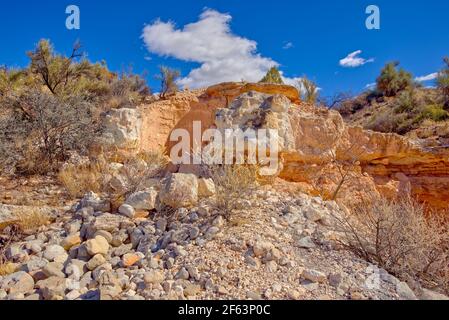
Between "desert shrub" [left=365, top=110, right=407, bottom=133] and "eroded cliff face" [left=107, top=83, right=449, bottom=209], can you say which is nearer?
"eroded cliff face" [left=107, top=83, right=449, bottom=209]

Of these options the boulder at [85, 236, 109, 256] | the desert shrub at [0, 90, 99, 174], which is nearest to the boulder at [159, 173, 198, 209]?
the boulder at [85, 236, 109, 256]

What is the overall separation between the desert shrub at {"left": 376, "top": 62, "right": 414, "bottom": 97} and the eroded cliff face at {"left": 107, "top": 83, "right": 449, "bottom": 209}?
838cm

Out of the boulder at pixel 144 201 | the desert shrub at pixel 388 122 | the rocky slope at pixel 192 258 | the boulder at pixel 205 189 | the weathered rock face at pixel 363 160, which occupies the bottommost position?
the rocky slope at pixel 192 258

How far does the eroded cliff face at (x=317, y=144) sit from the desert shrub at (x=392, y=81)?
27.5ft

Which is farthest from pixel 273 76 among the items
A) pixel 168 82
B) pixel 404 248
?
pixel 404 248

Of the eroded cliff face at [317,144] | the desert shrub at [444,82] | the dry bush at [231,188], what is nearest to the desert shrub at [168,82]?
the eroded cliff face at [317,144]

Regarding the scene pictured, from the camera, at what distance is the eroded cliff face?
4953mm

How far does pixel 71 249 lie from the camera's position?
109 inches

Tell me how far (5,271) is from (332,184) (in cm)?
455

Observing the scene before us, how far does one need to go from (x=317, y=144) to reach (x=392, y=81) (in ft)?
34.4

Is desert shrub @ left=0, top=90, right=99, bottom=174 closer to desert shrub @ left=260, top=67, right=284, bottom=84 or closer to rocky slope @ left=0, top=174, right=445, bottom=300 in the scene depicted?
rocky slope @ left=0, top=174, right=445, bottom=300

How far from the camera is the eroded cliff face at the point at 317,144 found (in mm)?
4953

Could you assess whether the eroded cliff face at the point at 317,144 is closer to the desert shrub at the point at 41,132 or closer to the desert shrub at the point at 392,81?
the desert shrub at the point at 41,132
